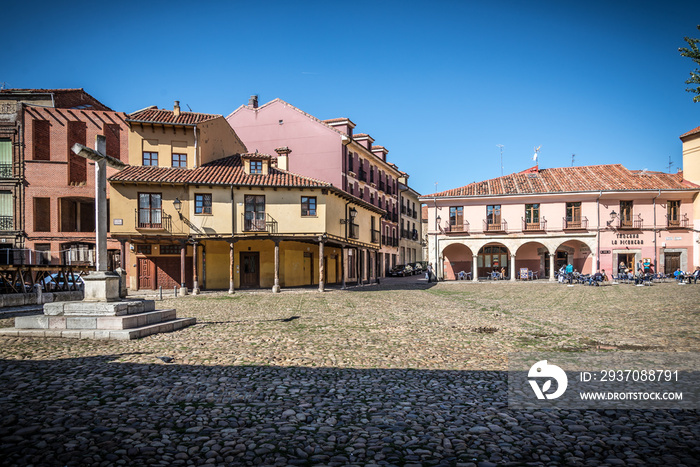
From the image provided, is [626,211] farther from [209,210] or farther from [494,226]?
[209,210]

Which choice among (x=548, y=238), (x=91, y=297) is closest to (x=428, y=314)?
(x=91, y=297)

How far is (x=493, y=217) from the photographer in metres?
38.3

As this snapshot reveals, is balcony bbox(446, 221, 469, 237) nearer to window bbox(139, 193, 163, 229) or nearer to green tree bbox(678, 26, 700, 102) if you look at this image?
window bbox(139, 193, 163, 229)

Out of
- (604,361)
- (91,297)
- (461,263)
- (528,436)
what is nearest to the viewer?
(528,436)

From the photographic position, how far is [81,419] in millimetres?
4484

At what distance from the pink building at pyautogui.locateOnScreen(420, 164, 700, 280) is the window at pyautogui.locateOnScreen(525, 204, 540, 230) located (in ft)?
0.25

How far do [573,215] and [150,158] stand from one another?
3121 cm

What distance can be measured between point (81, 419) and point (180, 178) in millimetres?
22479

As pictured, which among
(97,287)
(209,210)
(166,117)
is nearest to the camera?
(97,287)

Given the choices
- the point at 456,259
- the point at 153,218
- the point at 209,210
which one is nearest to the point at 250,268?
the point at 209,210

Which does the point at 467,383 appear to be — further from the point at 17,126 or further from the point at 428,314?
the point at 17,126

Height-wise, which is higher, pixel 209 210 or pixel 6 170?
pixel 6 170

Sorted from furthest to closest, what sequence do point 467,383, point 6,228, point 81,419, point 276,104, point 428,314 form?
point 276,104, point 6,228, point 428,314, point 467,383, point 81,419

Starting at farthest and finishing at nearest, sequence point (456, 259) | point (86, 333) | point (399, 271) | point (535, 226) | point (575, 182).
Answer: point (399, 271) < point (456, 259) < point (575, 182) < point (535, 226) < point (86, 333)
